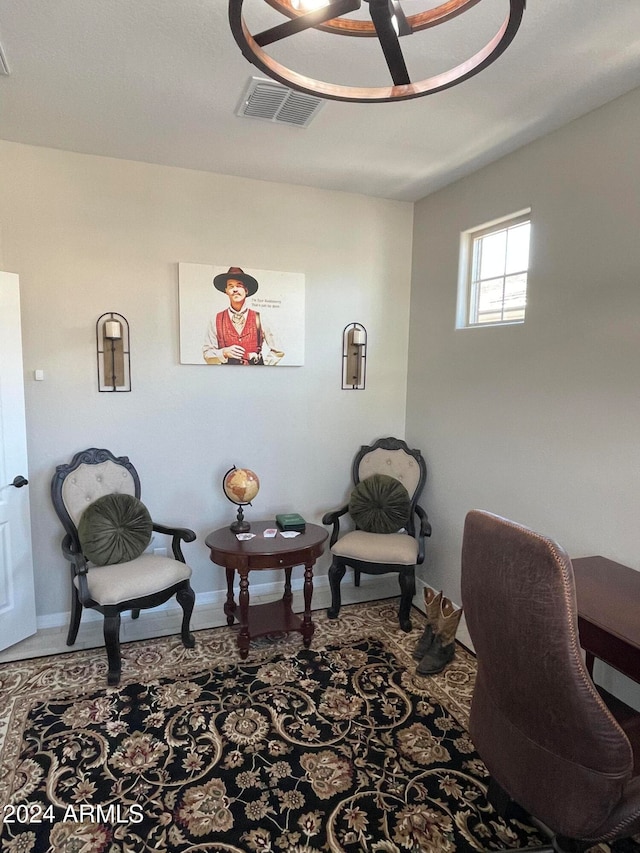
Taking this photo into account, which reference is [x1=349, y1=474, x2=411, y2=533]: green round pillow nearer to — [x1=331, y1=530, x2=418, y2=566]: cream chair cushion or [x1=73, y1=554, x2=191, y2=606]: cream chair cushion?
[x1=331, y1=530, x2=418, y2=566]: cream chair cushion

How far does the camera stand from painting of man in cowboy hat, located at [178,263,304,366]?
126 inches

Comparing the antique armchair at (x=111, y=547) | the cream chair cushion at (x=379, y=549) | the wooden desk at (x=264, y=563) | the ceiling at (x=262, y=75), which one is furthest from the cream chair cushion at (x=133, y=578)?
the ceiling at (x=262, y=75)

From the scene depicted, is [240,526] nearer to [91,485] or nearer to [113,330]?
[91,485]

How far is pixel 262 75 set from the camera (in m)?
2.06

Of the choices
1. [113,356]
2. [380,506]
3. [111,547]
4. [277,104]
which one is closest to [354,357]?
[380,506]

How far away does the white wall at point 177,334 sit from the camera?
2898 mm

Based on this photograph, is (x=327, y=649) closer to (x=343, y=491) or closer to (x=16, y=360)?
(x=343, y=491)

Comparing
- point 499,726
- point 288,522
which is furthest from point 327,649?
point 499,726

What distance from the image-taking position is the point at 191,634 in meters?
3.00

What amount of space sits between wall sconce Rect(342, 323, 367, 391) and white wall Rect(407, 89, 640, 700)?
0.54m

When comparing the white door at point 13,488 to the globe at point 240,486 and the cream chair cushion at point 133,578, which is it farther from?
the globe at point 240,486

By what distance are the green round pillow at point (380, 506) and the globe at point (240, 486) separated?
0.79m

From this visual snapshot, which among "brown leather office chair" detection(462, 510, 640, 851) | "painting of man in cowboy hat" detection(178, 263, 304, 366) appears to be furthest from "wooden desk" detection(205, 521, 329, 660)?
"brown leather office chair" detection(462, 510, 640, 851)

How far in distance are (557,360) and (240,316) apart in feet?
6.42
